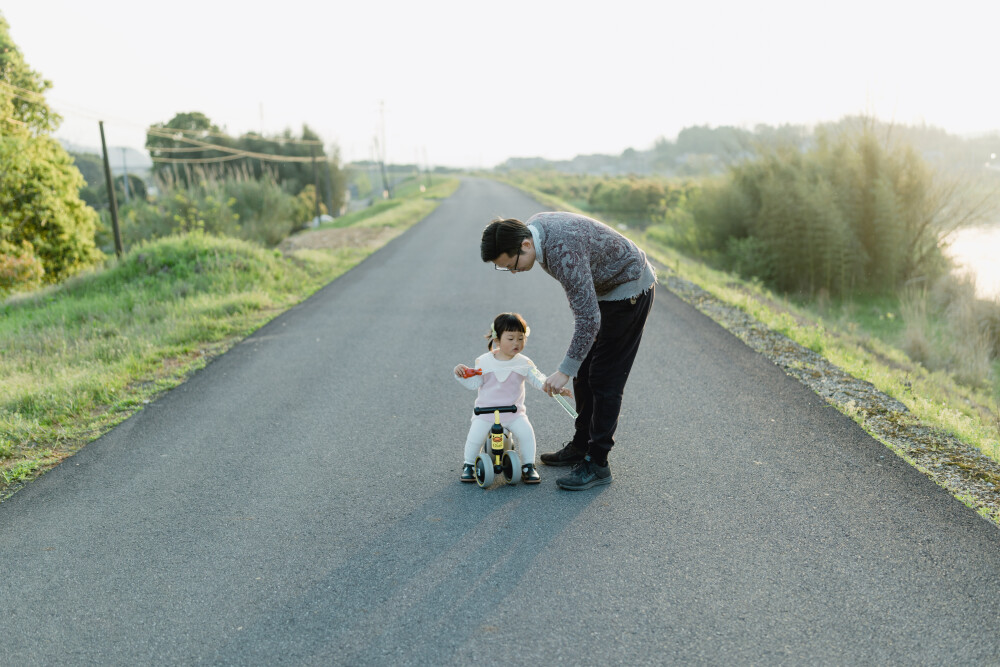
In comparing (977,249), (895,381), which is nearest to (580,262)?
(895,381)

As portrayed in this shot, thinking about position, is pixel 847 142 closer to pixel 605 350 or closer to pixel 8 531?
pixel 605 350

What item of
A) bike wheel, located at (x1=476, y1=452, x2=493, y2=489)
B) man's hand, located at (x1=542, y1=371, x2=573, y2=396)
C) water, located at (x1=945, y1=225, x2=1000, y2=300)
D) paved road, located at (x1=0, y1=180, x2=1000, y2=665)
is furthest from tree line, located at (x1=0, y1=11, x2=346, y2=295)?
water, located at (x1=945, y1=225, x2=1000, y2=300)

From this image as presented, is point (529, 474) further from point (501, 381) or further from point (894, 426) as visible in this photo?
point (894, 426)

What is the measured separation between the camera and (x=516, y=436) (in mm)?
4137

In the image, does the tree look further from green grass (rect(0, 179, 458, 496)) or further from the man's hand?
the man's hand

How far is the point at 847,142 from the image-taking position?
1480 cm

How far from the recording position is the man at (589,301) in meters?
3.39

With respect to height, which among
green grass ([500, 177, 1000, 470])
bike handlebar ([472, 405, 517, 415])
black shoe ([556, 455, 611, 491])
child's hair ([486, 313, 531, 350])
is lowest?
green grass ([500, 177, 1000, 470])

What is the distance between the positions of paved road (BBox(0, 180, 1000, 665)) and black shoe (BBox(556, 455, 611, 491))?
82mm

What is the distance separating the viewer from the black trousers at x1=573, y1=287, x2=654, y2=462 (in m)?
3.84

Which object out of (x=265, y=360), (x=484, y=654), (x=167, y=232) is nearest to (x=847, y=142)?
(x=265, y=360)

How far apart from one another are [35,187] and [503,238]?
2038cm

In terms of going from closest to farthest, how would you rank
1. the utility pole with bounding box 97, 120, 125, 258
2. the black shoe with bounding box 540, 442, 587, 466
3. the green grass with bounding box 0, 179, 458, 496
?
1. the black shoe with bounding box 540, 442, 587, 466
2. the green grass with bounding box 0, 179, 458, 496
3. the utility pole with bounding box 97, 120, 125, 258

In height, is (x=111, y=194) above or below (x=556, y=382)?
above
